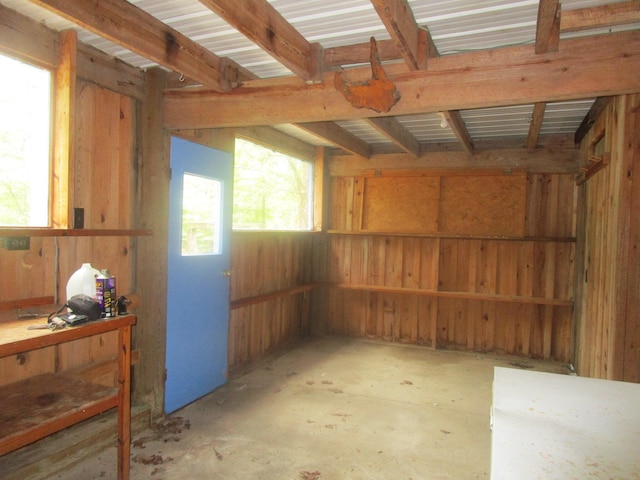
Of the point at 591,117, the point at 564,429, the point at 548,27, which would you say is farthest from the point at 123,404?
the point at 591,117

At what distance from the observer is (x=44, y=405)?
205cm

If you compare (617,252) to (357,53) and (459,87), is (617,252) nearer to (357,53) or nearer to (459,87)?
(459,87)

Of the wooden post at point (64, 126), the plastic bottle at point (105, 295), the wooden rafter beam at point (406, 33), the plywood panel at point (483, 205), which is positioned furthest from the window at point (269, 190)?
the wooden rafter beam at point (406, 33)

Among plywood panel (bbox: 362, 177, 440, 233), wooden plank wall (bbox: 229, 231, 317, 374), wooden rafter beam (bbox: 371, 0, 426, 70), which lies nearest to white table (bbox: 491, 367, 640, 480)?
wooden rafter beam (bbox: 371, 0, 426, 70)

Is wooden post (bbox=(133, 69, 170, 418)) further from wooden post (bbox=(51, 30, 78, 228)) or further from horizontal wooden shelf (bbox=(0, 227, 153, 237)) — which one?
wooden post (bbox=(51, 30, 78, 228))

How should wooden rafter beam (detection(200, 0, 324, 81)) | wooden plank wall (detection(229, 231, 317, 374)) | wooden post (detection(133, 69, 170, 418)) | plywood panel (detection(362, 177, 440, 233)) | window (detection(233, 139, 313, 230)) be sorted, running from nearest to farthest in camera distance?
wooden rafter beam (detection(200, 0, 324, 81)), wooden post (detection(133, 69, 170, 418)), wooden plank wall (detection(229, 231, 317, 374)), window (detection(233, 139, 313, 230)), plywood panel (detection(362, 177, 440, 233))

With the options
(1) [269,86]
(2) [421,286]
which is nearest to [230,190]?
(1) [269,86]

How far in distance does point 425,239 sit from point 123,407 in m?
4.21

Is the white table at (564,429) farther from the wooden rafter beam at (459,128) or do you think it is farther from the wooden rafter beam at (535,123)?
the wooden rafter beam at (535,123)

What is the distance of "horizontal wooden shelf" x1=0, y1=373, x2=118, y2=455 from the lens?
1.81m

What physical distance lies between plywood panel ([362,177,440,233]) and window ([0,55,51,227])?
4.05m

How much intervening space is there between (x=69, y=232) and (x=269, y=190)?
272 cm

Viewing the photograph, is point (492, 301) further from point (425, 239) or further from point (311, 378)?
point (311, 378)

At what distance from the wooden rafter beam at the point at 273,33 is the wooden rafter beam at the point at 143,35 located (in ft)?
1.96
